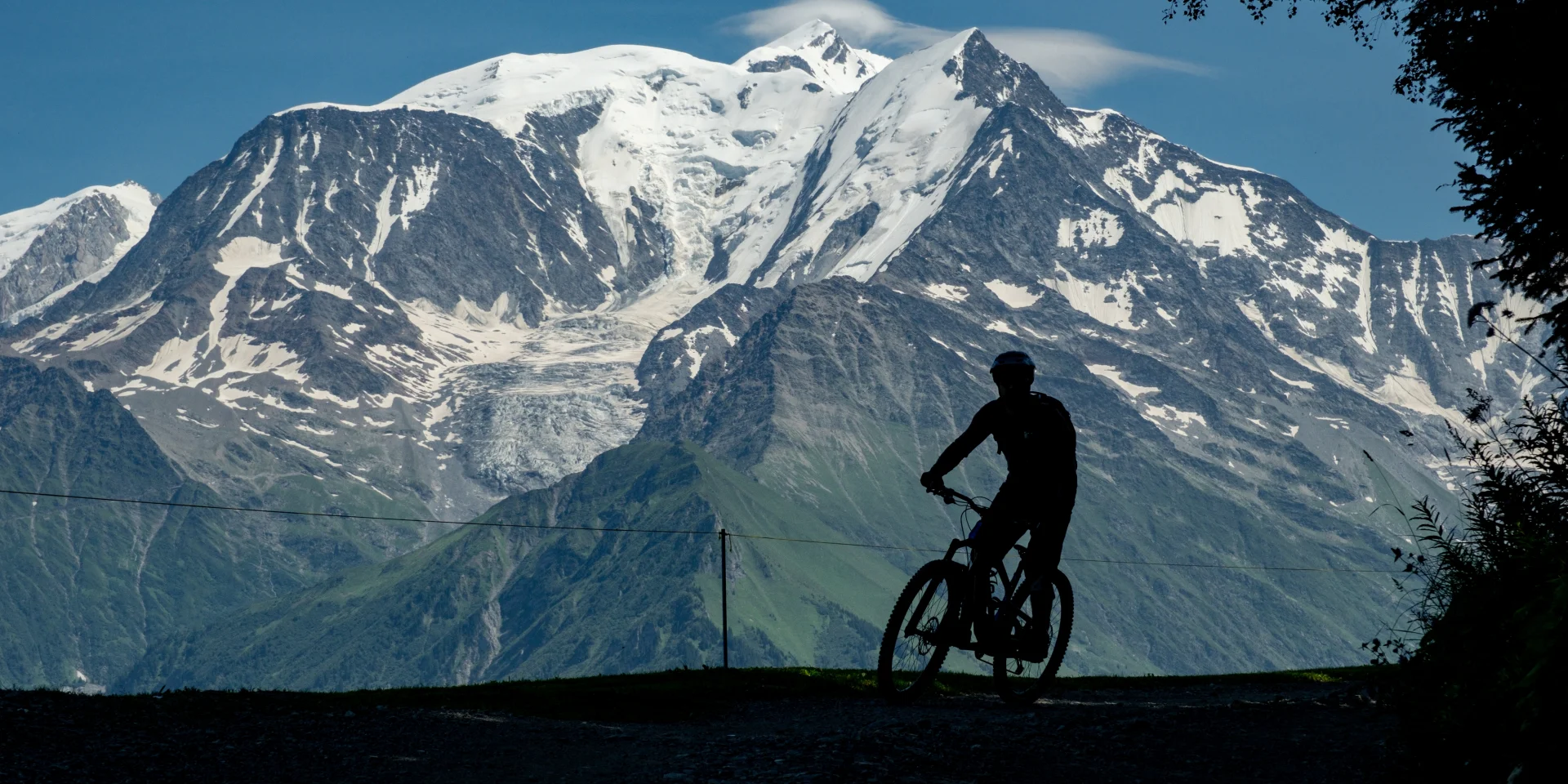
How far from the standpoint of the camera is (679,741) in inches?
800

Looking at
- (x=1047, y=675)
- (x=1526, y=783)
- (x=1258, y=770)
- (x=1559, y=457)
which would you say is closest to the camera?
(x=1526, y=783)

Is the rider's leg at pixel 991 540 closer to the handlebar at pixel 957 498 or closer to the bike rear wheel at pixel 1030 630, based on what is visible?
the handlebar at pixel 957 498

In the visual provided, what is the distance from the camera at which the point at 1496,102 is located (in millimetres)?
20859

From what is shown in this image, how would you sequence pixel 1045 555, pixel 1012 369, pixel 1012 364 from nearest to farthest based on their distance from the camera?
pixel 1012 369 → pixel 1012 364 → pixel 1045 555

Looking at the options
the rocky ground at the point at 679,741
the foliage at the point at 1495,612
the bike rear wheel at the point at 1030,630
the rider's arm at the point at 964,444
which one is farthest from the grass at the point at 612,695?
the rider's arm at the point at 964,444

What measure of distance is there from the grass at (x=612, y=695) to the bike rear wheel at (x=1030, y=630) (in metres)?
3.95

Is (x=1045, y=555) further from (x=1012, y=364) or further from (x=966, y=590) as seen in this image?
(x=1012, y=364)

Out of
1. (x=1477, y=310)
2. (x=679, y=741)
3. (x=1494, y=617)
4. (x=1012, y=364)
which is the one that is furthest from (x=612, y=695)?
(x=1494, y=617)

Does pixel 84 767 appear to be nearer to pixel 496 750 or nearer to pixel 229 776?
pixel 229 776

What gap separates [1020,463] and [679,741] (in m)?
5.56

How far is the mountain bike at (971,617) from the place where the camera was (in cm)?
2075

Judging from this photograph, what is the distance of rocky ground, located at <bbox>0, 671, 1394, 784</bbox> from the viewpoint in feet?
57.3

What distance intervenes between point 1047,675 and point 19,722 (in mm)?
13731

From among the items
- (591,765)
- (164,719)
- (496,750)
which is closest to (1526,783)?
(591,765)
